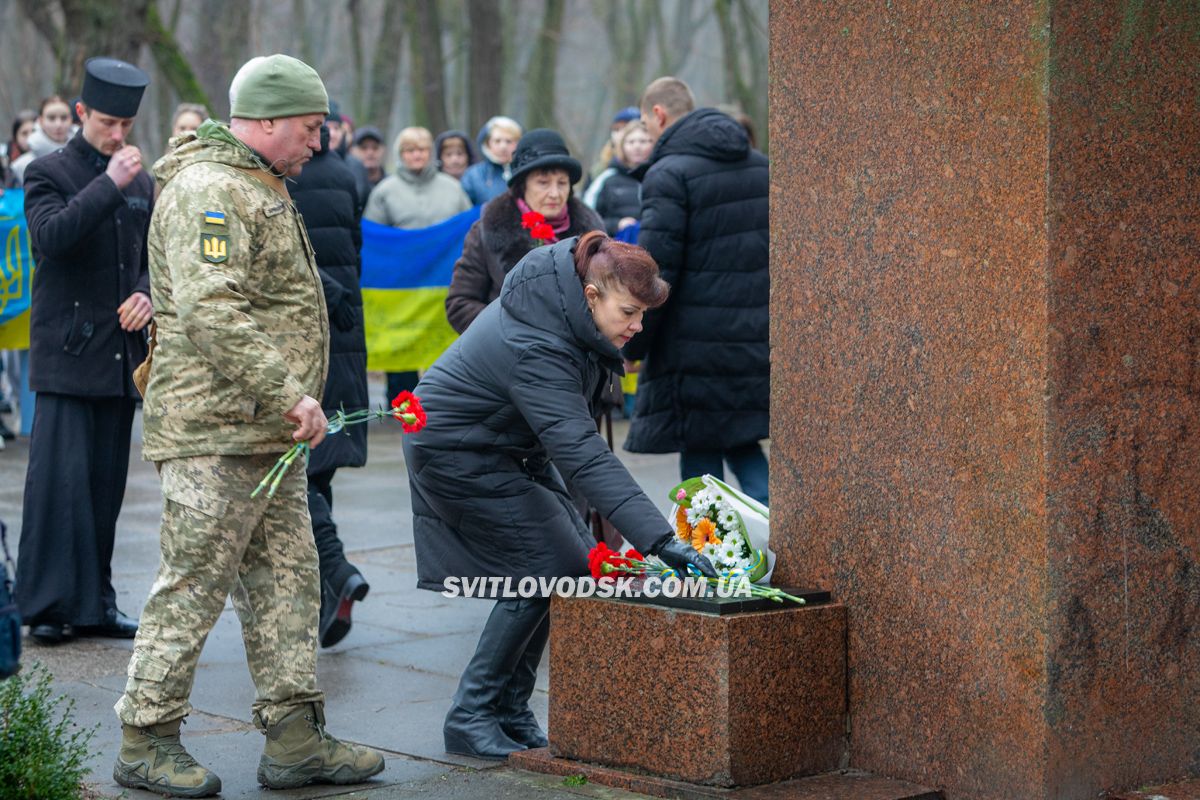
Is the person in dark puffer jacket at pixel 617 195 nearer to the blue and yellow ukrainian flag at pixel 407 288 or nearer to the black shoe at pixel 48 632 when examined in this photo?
the blue and yellow ukrainian flag at pixel 407 288

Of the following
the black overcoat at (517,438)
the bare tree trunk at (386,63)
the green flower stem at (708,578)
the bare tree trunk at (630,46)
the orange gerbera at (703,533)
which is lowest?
the green flower stem at (708,578)

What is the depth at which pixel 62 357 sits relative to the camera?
6.68 metres

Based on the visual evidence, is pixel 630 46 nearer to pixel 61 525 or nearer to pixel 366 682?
pixel 61 525

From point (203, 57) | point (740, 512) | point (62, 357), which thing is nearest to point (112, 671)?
point (62, 357)

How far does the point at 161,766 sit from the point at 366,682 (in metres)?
1.55

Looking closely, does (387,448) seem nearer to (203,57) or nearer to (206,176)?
(206,176)

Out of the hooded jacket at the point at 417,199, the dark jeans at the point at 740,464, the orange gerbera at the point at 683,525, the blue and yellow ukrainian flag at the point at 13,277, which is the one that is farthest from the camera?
the hooded jacket at the point at 417,199

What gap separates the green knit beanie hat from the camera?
4727mm

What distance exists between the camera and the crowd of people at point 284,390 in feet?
15.5

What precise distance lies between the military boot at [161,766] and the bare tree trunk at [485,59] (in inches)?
756

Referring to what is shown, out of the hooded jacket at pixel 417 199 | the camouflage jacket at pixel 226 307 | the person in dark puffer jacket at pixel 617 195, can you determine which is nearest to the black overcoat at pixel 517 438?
the camouflage jacket at pixel 226 307

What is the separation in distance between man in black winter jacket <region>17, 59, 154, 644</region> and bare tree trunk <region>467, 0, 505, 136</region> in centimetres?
1698

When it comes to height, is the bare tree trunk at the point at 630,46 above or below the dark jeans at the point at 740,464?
above

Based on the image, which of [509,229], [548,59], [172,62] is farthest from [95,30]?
[548,59]
